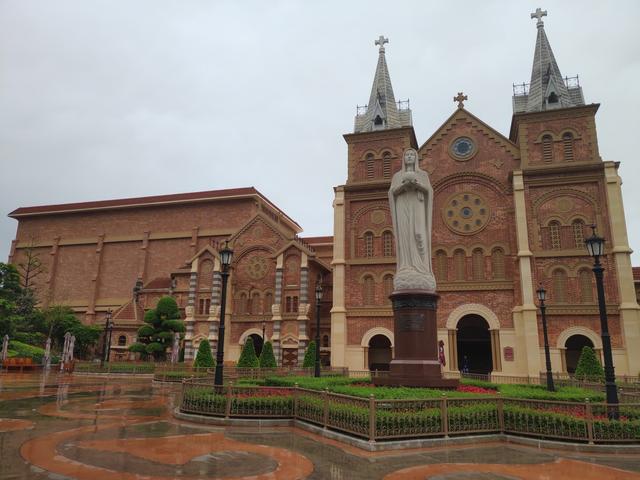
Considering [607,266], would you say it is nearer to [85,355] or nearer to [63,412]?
[63,412]

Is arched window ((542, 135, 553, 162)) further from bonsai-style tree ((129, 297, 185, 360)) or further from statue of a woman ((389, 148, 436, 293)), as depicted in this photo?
bonsai-style tree ((129, 297, 185, 360))

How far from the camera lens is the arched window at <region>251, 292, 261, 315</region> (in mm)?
40375

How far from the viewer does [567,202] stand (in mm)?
31531

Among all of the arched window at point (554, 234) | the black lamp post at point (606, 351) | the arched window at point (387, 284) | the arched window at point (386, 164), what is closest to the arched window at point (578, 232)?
the arched window at point (554, 234)

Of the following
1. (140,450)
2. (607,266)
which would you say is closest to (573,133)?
(607,266)

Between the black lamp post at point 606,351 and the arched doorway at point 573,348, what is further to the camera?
the arched doorway at point 573,348

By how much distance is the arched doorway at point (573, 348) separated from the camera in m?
29.8

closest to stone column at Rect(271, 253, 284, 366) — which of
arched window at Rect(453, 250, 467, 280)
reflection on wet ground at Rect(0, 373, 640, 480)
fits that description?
arched window at Rect(453, 250, 467, 280)

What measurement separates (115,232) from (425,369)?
182 ft

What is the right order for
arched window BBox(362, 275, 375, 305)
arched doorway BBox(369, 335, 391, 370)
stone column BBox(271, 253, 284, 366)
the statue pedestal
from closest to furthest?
the statue pedestal < arched window BBox(362, 275, 375, 305) < arched doorway BBox(369, 335, 391, 370) < stone column BBox(271, 253, 284, 366)

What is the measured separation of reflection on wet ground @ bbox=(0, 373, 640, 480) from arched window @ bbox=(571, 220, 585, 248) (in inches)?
963

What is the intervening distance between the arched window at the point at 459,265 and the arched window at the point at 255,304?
17061 mm

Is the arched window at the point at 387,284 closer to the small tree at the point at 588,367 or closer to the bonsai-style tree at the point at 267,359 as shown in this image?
the bonsai-style tree at the point at 267,359

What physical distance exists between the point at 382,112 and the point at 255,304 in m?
19.9
